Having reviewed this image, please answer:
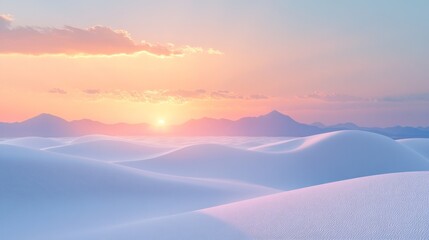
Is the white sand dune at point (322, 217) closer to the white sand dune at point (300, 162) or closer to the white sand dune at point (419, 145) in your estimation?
the white sand dune at point (300, 162)

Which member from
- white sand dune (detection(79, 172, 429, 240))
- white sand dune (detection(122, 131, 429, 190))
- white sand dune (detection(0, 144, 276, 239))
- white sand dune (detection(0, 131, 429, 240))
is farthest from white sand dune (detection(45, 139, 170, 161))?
white sand dune (detection(79, 172, 429, 240))

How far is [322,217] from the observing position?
5453 millimetres

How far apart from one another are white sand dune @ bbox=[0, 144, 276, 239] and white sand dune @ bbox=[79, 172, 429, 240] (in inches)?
113

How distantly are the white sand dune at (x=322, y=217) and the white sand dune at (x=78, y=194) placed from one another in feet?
9.43

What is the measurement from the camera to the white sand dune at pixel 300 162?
71.5 feet

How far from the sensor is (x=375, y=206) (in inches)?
217

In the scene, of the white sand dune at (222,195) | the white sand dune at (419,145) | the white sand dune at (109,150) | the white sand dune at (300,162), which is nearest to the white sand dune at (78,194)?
the white sand dune at (222,195)

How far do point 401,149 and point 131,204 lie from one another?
18956 millimetres

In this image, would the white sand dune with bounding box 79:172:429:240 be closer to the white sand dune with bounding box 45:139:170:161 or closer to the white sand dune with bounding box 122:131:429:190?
the white sand dune with bounding box 122:131:429:190

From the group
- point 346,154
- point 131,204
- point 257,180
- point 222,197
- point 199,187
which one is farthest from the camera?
point 346,154

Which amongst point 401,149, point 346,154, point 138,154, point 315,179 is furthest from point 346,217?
point 138,154

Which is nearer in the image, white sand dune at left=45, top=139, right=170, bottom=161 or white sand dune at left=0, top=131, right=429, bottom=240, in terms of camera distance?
white sand dune at left=0, top=131, right=429, bottom=240

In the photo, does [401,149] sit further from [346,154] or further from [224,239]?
[224,239]

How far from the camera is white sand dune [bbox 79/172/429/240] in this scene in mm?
4898
